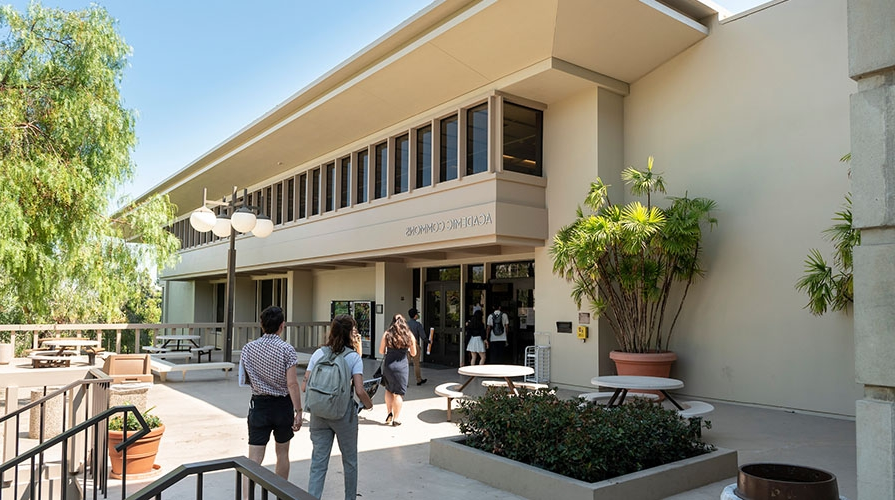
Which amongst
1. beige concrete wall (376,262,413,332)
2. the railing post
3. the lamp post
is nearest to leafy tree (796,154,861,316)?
the railing post

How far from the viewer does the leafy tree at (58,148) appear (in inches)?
384

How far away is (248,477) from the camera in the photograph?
2.44m

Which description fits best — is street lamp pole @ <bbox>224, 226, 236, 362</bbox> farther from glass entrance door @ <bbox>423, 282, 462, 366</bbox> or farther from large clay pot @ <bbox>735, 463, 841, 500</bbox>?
large clay pot @ <bbox>735, 463, 841, 500</bbox>

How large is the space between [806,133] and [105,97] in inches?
464

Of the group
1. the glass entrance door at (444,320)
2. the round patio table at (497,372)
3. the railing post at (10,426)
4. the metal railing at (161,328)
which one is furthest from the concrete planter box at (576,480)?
the metal railing at (161,328)

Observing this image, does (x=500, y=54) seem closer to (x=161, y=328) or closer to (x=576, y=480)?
(x=576, y=480)

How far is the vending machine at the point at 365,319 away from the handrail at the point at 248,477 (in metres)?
16.4

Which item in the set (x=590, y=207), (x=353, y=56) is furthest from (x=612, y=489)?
(x=353, y=56)

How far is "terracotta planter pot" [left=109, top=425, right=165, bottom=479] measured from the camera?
6.16 metres

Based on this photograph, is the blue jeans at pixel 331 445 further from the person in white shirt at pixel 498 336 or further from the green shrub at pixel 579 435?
the person in white shirt at pixel 498 336

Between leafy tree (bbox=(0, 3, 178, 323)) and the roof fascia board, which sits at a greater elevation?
the roof fascia board

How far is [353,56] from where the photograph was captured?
13.9m

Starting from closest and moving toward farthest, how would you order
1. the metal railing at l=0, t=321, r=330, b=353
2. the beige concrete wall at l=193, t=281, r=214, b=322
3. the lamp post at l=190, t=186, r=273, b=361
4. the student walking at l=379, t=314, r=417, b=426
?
the student walking at l=379, t=314, r=417, b=426 < the lamp post at l=190, t=186, r=273, b=361 < the metal railing at l=0, t=321, r=330, b=353 < the beige concrete wall at l=193, t=281, r=214, b=322

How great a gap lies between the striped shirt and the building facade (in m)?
7.37
